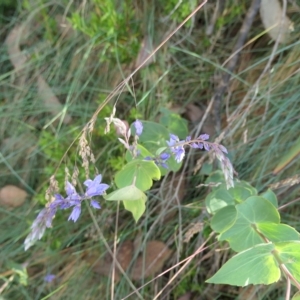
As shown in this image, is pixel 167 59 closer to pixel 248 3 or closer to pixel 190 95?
pixel 190 95

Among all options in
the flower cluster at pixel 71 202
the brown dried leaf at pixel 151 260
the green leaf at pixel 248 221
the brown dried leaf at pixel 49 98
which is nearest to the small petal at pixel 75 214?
the flower cluster at pixel 71 202

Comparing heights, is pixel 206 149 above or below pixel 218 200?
above

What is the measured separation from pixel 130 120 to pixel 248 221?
1.67ft

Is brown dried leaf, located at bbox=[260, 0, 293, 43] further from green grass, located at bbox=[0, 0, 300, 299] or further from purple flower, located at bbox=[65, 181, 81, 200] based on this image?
purple flower, located at bbox=[65, 181, 81, 200]

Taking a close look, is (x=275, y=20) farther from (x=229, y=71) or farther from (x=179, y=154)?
(x=179, y=154)

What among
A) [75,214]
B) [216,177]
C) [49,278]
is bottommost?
[49,278]

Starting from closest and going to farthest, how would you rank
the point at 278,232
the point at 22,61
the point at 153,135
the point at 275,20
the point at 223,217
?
the point at 278,232, the point at 223,217, the point at 153,135, the point at 275,20, the point at 22,61

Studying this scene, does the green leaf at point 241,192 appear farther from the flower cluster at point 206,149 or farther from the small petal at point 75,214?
the small petal at point 75,214

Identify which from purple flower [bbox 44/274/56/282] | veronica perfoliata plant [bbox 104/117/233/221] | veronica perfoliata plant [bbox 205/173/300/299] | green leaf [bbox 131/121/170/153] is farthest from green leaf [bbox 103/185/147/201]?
purple flower [bbox 44/274/56/282]

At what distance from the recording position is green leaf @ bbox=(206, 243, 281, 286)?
1.88 ft

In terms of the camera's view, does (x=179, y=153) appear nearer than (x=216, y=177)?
Yes

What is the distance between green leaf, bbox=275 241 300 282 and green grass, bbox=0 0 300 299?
0.41m

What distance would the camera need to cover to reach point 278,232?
0.71 metres

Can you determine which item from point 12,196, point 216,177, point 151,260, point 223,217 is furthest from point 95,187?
point 12,196
